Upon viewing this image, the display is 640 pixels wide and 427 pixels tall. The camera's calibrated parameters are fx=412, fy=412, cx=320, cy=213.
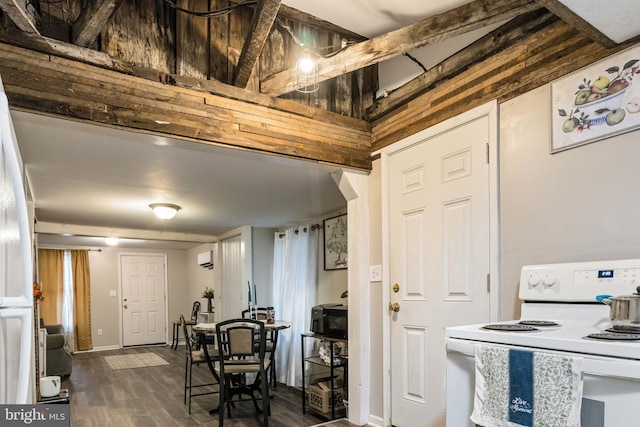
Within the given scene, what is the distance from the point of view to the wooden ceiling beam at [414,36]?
1.85 metres

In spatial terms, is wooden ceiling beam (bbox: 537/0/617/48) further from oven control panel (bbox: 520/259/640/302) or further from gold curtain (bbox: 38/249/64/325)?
gold curtain (bbox: 38/249/64/325)

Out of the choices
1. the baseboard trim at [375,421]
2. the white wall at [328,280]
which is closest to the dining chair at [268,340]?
the white wall at [328,280]

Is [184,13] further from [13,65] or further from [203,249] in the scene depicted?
[203,249]

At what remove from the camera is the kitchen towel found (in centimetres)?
115

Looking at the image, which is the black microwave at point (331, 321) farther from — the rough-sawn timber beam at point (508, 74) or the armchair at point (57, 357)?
the armchair at point (57, 357)

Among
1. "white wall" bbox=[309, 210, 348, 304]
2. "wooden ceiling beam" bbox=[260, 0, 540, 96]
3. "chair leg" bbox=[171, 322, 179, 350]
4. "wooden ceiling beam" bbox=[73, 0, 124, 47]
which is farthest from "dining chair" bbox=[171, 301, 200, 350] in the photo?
"wooden ceiling beam" bbox=[73, 0, 124, 47]

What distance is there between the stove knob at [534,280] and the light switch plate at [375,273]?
46.1 inches

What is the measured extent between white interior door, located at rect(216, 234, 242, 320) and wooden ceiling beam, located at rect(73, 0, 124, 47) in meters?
4.43

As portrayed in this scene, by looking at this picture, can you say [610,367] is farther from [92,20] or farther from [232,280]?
[232,280]

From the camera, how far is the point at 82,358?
7.36m

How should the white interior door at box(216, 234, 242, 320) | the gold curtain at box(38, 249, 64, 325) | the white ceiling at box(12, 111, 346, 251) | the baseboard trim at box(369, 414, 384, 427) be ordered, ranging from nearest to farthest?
the white ceiling at box(12, 111, 346, 251), the baseboard trim at box(369, 414, 384, 427), the white interior door at box(216, 234, 242, 320), the gold curtain at box(38, 249, 64, 325)

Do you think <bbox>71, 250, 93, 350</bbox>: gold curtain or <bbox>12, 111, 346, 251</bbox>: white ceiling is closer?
<bbox>12, 111, 346, 251</bbox>: white ceiling

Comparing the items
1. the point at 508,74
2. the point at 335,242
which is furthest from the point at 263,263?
the point at 508,74

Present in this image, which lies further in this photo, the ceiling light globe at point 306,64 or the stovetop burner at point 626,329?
the ceiling light globe at point 306,64
